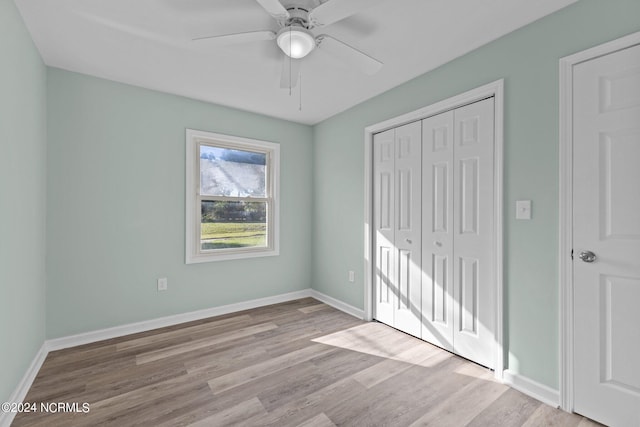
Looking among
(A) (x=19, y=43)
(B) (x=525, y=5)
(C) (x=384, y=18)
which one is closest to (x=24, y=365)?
(A) (x=19, y=43)

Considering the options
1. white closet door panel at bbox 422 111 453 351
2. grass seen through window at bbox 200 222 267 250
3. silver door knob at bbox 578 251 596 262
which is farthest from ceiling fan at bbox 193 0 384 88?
grass seen through window at bbox 200 222 267 250

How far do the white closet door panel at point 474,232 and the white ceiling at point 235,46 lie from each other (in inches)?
23.5

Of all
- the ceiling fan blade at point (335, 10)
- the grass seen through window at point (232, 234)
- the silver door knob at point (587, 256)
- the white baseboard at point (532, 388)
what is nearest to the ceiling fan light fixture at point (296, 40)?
the ceiling fan blade at point (335, 10)

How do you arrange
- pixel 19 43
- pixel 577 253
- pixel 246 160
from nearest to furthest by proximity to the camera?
pixel 577 253 → pixel 19 43 → pixel 246 160

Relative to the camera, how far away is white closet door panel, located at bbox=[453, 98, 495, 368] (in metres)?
2.19

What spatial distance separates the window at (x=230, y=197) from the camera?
330cm

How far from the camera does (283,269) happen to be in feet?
13.0

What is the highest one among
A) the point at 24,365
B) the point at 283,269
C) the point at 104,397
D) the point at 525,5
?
the point at 525,5

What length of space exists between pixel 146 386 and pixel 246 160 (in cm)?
258

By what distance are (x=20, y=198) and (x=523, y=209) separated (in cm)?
340

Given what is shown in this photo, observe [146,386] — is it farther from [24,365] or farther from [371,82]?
[371,82]

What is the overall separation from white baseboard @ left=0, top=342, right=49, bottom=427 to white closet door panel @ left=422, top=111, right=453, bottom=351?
2990 mm

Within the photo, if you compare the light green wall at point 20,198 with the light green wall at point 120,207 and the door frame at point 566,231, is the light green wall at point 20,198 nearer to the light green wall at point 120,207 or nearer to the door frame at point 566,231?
the light green wall at point 120,207

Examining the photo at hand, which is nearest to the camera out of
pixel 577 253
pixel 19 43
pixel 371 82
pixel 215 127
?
pixel 577 253
